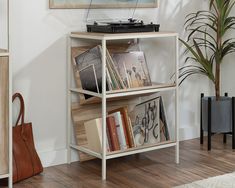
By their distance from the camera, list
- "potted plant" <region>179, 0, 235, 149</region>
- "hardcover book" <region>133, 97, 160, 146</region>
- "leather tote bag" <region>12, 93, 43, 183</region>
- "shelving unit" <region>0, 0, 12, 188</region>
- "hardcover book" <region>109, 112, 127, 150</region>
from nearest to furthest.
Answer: "shelving unit" <region>0, 0, 12, 188</region>, "leather tote bag" <region>12, 93, 43, 183</region>, "hardcover book" <region>109, 112, 127, 150</region>, "hardcover book" <region>133, 97, 160, 146</region>, "potted plant" <region>179, 0, 235, 149</region>

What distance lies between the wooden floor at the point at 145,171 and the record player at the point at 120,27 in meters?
0.86

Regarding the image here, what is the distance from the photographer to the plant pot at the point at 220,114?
373 centimetres

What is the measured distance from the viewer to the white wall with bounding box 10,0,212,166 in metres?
3.13

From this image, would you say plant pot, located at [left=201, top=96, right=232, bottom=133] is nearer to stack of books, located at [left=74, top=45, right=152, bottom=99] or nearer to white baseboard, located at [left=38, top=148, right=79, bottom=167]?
stack of books, located at [left=74, top=45, right=152, bottom=99]

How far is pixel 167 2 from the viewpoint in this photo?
149 inches

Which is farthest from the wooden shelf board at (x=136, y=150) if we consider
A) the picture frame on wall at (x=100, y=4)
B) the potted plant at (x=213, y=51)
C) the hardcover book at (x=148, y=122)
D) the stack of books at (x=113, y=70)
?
the picture frame on wall at (x=100, y=4)

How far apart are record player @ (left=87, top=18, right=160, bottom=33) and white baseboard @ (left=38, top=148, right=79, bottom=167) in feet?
2.63

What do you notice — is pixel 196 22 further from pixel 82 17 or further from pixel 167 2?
pixel 82 17

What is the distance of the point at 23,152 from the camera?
3.05 meters

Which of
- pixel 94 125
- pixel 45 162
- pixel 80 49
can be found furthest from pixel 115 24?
pixel 45 162

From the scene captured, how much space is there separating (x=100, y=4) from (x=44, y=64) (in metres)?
0.54

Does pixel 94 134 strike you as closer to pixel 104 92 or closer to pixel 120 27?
pixel 104 92

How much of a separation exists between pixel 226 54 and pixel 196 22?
33cm

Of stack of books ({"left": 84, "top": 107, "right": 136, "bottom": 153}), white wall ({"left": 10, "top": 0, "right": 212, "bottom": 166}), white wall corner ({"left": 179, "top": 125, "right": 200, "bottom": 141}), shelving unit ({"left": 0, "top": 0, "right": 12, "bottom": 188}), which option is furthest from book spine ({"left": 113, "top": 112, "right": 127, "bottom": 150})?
white wall corner ({"left": 179, "top": 125, "right": 200, "bottom": 141})
